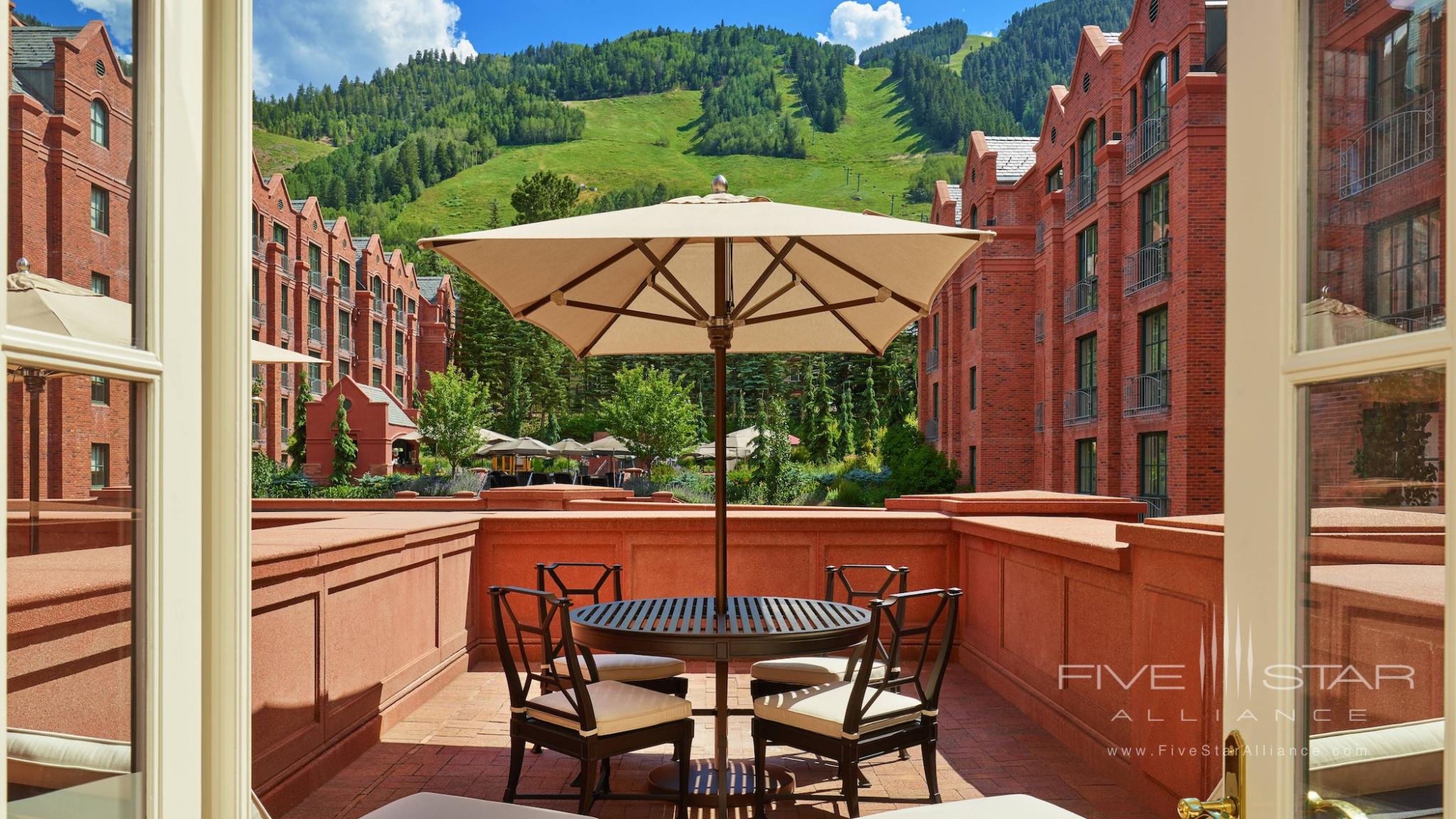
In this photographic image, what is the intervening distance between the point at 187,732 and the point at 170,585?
21 cm

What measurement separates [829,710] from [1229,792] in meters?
2.74

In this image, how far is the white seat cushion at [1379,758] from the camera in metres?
Answer: 1.01

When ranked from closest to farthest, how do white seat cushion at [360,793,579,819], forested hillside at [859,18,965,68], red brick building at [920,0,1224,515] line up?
white seat cushion at [360,793,579,819] → red brick building at [920,0,1224,515] → forested hillside at [859,18,965,68]

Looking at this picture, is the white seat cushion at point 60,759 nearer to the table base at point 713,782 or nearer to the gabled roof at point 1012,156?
the table base at point 713,782

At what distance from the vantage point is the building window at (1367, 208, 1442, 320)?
1025 mm

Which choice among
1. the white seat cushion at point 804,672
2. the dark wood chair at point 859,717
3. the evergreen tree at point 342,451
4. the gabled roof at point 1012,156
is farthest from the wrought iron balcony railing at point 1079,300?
the evergreen tree at point 342,451

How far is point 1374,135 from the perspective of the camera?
1.13 m

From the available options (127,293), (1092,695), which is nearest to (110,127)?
(127,293)

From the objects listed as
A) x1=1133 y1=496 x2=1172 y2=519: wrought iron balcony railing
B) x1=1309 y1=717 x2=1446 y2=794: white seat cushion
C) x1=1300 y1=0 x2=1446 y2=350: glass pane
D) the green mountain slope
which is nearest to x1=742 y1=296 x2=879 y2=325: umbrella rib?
x1=1300 y1=0 x2=1446 y2=350: glass pane

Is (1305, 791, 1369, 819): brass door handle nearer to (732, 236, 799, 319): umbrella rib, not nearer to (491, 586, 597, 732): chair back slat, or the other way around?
(491, 586, 597, 732): chair back slat

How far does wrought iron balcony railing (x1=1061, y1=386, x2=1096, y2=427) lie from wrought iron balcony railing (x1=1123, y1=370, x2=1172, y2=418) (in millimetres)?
1722

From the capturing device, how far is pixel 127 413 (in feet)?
3.76

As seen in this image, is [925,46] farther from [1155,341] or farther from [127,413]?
[127,413]

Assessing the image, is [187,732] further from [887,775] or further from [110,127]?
[887,775]
